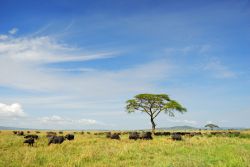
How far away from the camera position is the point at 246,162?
1308cm

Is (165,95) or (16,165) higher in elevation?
(165,95)

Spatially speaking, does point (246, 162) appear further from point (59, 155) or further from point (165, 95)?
point (165, 95)

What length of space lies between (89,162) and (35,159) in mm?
3703

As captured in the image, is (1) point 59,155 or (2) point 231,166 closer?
(2) point 231,166

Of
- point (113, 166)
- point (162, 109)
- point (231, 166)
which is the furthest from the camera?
point (162, 109)

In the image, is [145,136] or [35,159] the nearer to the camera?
[35,159]

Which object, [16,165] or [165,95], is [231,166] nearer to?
[16,165]

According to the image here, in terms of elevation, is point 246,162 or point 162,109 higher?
point 162,109

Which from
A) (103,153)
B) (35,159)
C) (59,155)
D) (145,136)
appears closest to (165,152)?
(103,153)

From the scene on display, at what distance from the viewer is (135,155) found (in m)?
17.3

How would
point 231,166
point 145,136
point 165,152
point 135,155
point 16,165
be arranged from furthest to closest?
point 145,136, point 165,152, point 135,155, point 16,165, point 231,166

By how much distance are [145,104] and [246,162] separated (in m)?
44.4

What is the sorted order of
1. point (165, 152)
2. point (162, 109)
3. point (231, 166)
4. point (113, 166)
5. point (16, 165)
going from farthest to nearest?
point (162, 109)
point (165, 152)
point (16, 165)
point (113, 166)
point (231, 166)

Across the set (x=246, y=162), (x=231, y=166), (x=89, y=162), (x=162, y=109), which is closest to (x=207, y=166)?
(x=231, y=166)
